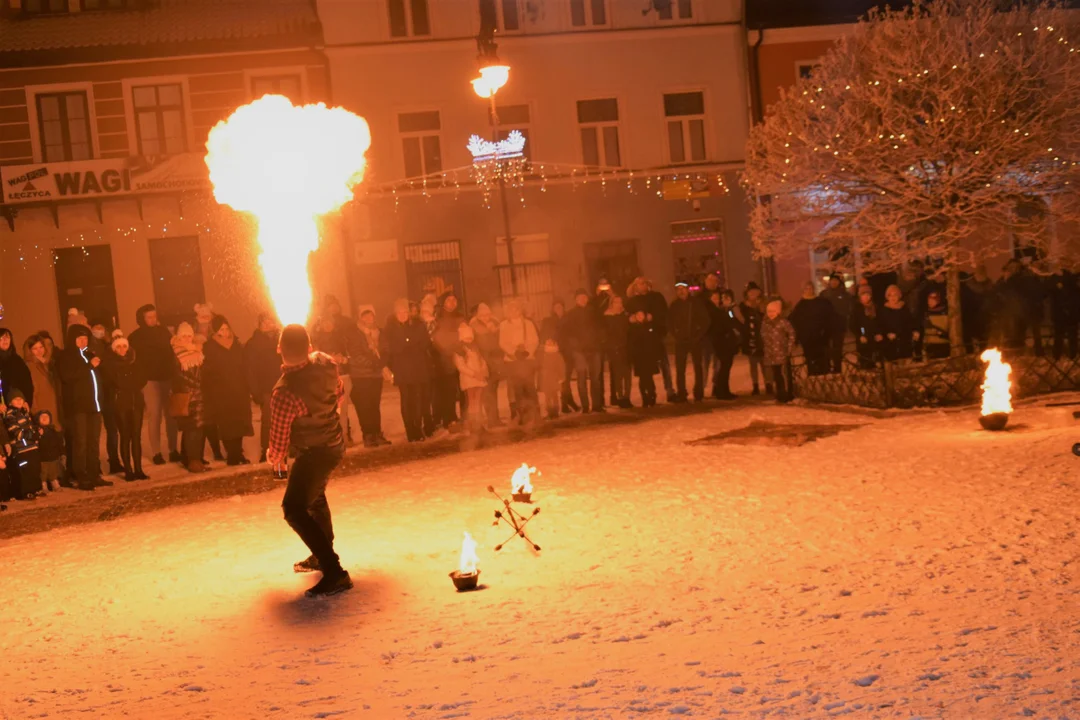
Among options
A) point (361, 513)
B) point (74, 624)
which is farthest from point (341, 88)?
point (74, 624)

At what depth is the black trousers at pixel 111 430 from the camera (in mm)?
16156

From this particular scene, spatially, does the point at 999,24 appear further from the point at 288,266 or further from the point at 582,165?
the point at 582,165

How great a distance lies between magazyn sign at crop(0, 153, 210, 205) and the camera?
29.2 m

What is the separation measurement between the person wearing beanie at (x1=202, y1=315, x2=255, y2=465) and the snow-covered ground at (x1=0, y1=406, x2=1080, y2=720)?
2.71 metres

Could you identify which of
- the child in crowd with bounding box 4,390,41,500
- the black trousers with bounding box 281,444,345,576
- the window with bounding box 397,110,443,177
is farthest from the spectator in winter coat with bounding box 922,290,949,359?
the window with bounding box 397,110,443,177

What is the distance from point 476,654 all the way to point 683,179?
24.9 meters

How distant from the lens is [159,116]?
30062 mm

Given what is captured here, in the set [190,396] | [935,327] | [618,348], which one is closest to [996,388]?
[935,327]

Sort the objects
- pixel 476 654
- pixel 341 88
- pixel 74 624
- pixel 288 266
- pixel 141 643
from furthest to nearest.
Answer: pixel 341 88 → pixel 288 266 → pixel 74 624 → pixel 141 643 → pixel 476 654

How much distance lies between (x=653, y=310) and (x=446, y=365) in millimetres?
3511

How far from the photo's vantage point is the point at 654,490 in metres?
12.4

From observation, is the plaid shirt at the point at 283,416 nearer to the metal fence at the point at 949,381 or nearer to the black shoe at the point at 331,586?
the black shoe at the point at 331,586

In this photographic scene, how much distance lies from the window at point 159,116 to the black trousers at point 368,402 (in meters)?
14.9

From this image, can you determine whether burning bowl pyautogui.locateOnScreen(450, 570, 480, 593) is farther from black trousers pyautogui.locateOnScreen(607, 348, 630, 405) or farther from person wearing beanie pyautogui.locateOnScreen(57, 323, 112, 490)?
black trousers pyautogui.locateOnScreen(607, 348, 630, 405)
